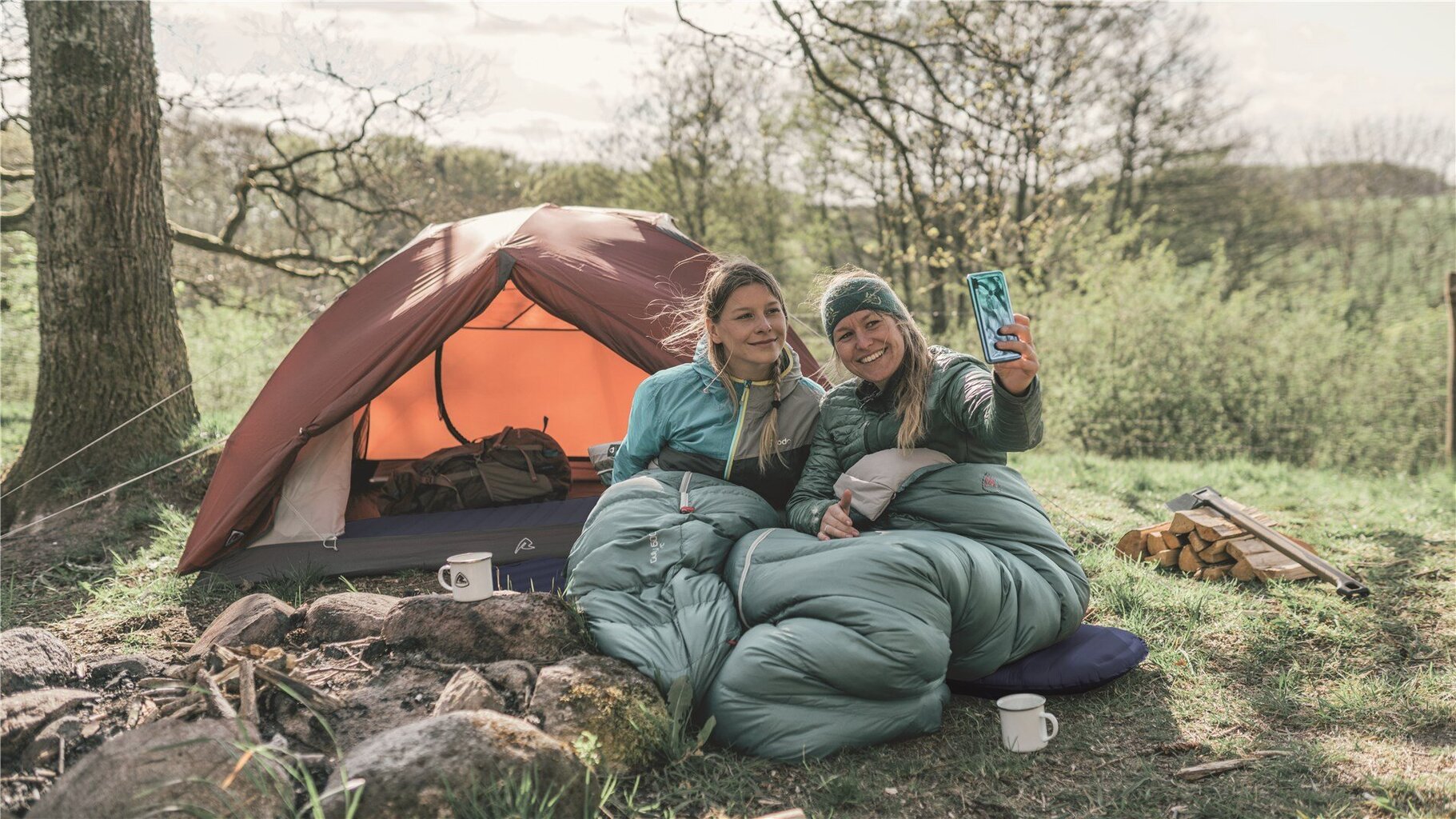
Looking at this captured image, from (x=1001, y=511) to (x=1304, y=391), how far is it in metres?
8.61

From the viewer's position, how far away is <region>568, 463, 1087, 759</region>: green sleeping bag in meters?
2.32

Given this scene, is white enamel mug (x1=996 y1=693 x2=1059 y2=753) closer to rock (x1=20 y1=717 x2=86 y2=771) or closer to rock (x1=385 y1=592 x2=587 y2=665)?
rock (x1=385 y1=592 x2=587 y2=665)

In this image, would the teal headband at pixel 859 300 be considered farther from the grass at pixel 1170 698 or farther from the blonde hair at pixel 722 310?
the grass at pixel 1170 698

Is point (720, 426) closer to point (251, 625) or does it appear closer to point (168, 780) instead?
point (251, 625)

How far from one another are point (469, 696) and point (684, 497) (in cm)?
88

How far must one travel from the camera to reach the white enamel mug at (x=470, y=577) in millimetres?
2590

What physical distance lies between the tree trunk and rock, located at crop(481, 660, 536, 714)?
3.61 metres

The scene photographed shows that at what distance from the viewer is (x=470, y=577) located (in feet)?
8.52

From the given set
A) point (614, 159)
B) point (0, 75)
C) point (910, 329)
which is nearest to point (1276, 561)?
point (910, 329)

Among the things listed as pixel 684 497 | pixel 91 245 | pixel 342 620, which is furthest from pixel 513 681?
pixel 91 245

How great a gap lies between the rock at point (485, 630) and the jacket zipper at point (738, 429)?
0.67 m

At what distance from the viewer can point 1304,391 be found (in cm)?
967

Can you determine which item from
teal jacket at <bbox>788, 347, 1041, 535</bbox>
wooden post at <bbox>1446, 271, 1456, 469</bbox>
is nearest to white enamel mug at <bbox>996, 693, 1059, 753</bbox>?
teal jacket at <bbox>788, 347, 1041, 535</bbox>

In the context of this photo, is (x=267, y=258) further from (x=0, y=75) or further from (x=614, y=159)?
(x=614, y=159)
